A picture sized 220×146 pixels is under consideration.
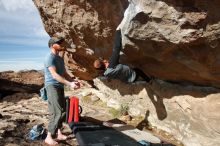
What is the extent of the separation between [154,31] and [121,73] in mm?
1612

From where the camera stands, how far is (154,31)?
5.79 meters

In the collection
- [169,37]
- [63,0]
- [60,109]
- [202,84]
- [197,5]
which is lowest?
[60,109]

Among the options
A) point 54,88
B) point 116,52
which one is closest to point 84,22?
point 116,52

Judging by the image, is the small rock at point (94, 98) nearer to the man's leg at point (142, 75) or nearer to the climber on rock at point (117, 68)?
the man's leg at point (142, 75)

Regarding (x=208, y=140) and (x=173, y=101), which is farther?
(x=173, y=101)

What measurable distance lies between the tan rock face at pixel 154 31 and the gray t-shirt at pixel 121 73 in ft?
1.01

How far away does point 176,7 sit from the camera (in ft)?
16.7

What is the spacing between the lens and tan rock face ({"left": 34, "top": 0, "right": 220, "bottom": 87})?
5.09m

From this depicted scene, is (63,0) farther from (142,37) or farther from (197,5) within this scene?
(197,5)

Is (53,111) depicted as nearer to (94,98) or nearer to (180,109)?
(180,109)

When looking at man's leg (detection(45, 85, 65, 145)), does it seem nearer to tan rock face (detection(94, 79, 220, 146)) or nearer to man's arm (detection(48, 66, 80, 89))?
man's arm (detection(48, 66, 80, 89))

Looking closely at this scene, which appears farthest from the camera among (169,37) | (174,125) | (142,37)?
(174,125)

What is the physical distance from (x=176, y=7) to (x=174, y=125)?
3083 mm

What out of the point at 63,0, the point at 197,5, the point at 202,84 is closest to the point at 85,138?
the point at 202,84
